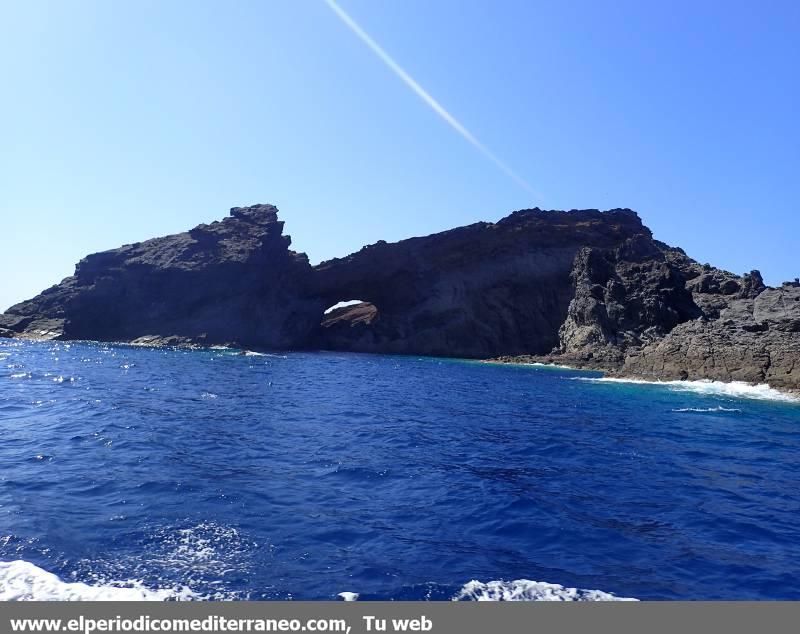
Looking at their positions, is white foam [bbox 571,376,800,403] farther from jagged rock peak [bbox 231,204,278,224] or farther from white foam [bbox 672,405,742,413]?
jagged rock peak [bbox 231,204,278,224]

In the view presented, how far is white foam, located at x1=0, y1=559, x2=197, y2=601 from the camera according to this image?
230 inches

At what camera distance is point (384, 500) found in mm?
9914

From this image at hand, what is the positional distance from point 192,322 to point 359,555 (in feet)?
251

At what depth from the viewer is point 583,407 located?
85.4 ft

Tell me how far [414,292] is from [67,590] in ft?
270

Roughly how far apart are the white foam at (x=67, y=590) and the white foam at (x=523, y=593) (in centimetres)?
315

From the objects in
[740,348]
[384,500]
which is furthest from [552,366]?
[384,500]

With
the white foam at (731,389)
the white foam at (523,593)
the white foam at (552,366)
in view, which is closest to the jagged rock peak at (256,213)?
the white foam at (552,366)

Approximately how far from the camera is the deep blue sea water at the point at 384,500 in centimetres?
681

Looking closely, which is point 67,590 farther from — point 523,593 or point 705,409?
point 705,409

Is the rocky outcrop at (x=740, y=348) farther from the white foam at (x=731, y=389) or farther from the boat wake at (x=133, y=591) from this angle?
the boat wake at (x=133, y=591)

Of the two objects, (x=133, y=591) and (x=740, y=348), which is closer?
(x=133, y=591)

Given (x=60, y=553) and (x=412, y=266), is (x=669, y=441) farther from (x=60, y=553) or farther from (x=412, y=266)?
(x=412, y=266)
